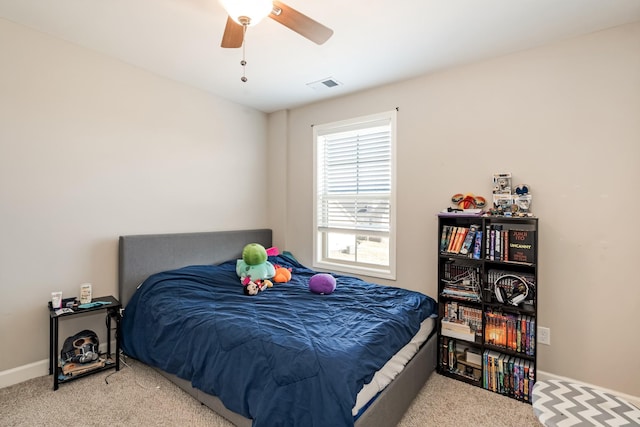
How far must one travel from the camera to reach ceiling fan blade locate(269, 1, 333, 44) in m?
1.59

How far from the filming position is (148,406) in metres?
2.05

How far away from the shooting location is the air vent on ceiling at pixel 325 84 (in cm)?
308

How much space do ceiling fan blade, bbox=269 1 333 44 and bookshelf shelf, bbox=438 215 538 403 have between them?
5.41ft

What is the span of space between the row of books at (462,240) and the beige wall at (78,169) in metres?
2.43

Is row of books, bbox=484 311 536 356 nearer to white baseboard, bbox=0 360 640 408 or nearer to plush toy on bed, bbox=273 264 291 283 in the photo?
white baseboard, bbox=0 360 640 408

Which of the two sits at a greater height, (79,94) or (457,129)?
(79,94)

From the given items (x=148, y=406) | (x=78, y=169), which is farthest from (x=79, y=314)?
(x=78, y=169)

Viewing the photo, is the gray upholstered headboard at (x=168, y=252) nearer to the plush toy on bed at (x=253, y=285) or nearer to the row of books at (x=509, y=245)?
the plush toy on bed at (x=253, y=285)

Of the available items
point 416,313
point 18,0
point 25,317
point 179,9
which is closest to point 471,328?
point 416,313

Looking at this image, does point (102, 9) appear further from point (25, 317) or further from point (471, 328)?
point (471, 328)

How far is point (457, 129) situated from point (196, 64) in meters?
2.39

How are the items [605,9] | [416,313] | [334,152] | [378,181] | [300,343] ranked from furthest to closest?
1. [334,152]
2. [378,181]
3. [416,313]
4. [605,9]
5. [300,343]

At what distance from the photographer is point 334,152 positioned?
368cm

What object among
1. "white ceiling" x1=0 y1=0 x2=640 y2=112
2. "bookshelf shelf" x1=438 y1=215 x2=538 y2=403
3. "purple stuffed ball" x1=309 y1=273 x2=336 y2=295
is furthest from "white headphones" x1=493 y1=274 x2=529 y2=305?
"white ceiling" x1=0 y1=0 x2=640 y2=112
